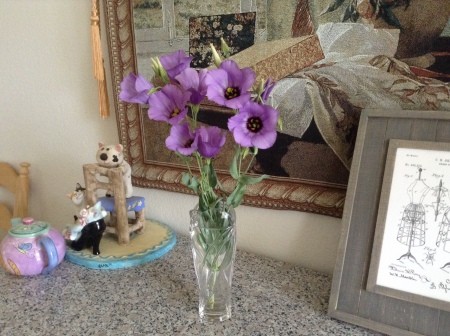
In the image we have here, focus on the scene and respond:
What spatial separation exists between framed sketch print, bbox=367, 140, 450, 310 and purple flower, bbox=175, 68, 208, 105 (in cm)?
36

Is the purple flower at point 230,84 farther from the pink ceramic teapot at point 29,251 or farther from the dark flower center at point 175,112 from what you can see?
the pink ceramic teapot at point 29,251

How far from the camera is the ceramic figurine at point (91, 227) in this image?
3.14ft

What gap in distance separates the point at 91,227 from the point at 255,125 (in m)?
0.54

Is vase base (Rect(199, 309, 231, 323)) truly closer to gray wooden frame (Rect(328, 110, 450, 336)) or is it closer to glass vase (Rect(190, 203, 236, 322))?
glass vase (Rect(190, 203, 236, 322))

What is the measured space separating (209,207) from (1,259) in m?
0.55

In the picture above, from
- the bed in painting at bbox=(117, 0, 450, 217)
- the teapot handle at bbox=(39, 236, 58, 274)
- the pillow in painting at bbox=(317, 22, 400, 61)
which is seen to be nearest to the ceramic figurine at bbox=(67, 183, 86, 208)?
the teapot handle at bbox=(39, 236, 58, 274)

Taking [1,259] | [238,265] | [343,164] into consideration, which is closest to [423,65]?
[343,164]

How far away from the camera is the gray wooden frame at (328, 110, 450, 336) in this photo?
702 mm

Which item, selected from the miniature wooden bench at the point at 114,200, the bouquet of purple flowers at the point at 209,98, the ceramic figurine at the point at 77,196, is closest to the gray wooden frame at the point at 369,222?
the bouquet of purple flowers at the point at 209,98

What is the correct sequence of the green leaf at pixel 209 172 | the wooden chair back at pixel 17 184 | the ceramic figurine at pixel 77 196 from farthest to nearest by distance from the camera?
the wooden chair back at pixel 17 184
the ceramic figurine at pixel 77 196
the green leaf at pixel 209 172

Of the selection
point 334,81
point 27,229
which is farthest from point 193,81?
point 27,229

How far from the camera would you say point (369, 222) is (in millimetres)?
753

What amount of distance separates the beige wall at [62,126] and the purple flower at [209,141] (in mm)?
373

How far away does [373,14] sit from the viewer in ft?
2.51
